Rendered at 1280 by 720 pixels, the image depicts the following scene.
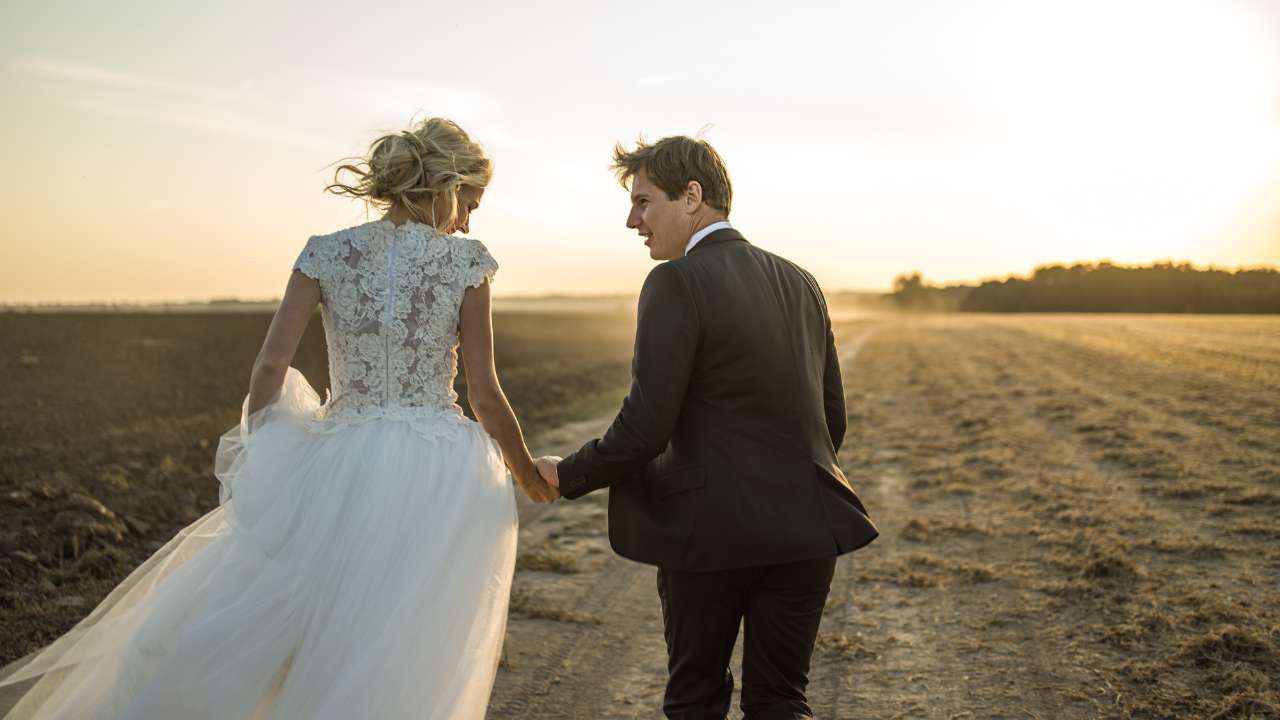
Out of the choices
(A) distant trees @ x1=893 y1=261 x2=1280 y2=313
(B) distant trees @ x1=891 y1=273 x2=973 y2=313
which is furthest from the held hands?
(B) distant trees @ x1=891 y1=273 x2=973 y2=313

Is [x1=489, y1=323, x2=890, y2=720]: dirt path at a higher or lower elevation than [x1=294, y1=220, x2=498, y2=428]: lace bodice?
lower

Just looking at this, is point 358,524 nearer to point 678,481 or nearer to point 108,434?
point 678,481

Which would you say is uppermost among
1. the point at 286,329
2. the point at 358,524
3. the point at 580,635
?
the point at 286,329

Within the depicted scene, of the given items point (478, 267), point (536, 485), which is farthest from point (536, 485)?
point (478, 267)

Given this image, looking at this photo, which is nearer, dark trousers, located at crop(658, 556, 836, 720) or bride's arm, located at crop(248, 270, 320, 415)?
dark trousers, located at crop(658, 556, 836, 720)

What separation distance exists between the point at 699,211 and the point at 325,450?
1446 mm

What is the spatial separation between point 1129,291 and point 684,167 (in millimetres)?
93776

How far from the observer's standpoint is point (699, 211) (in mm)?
2883

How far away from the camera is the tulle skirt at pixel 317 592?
9.02 feet

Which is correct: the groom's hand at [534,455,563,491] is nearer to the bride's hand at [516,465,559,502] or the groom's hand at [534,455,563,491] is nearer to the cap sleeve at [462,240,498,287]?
the bride's hand at [516,465,559,502]

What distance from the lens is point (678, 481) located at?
272 cm

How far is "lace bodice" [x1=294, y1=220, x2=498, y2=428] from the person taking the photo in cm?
310

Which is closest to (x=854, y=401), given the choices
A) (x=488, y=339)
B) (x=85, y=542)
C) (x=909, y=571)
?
(x=909, y=571)

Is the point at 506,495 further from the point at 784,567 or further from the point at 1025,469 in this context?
the point at 1025,469
